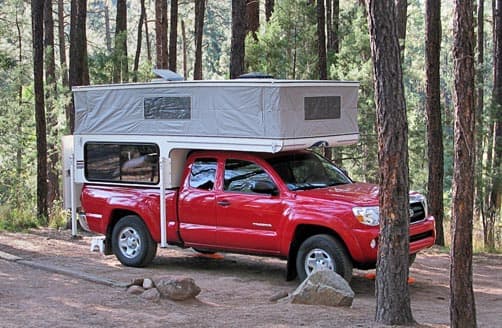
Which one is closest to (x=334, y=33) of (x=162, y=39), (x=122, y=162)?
(x=162, y=39)

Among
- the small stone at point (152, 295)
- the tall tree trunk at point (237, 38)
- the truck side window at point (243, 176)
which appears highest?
the tall tree trunk at point (237, 38)

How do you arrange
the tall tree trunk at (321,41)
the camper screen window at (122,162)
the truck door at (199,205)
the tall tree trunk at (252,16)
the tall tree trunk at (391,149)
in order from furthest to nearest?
the tall tree trunk at (252,16)
the tall tree trunk at (321,41)
the camper screen window at (122,162)
the truck door at (199,205)
the tall tree trunk at (391,149)

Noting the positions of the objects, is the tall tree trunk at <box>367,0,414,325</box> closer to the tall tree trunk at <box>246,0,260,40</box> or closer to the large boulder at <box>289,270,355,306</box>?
the large boulder at <box>289,270,355,306</box>

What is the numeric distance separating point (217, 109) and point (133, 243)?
2697 mm

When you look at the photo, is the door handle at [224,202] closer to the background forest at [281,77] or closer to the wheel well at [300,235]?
the wheel well at [300,235]

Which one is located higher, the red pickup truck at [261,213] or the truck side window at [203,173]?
the truck side window at [203,173]

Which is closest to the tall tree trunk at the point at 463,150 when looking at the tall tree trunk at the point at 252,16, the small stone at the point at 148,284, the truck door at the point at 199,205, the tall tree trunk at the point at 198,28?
the small stone at the point at 148,284

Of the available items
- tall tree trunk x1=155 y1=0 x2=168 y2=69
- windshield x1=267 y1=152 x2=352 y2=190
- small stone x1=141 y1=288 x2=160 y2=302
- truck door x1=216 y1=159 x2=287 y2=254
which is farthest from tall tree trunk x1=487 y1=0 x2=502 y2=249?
tall tree trunk x1=155 y1=0 x2=168 y2=69

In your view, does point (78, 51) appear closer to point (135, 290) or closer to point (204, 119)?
point (204, 119)

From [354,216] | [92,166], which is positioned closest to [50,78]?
[92,166]

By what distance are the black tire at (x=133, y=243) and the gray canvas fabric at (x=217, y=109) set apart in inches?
55.9

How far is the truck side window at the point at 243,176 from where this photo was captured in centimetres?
1041

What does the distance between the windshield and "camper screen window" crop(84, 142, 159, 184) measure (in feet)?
6.67

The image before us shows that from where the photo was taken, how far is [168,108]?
36.5ft
